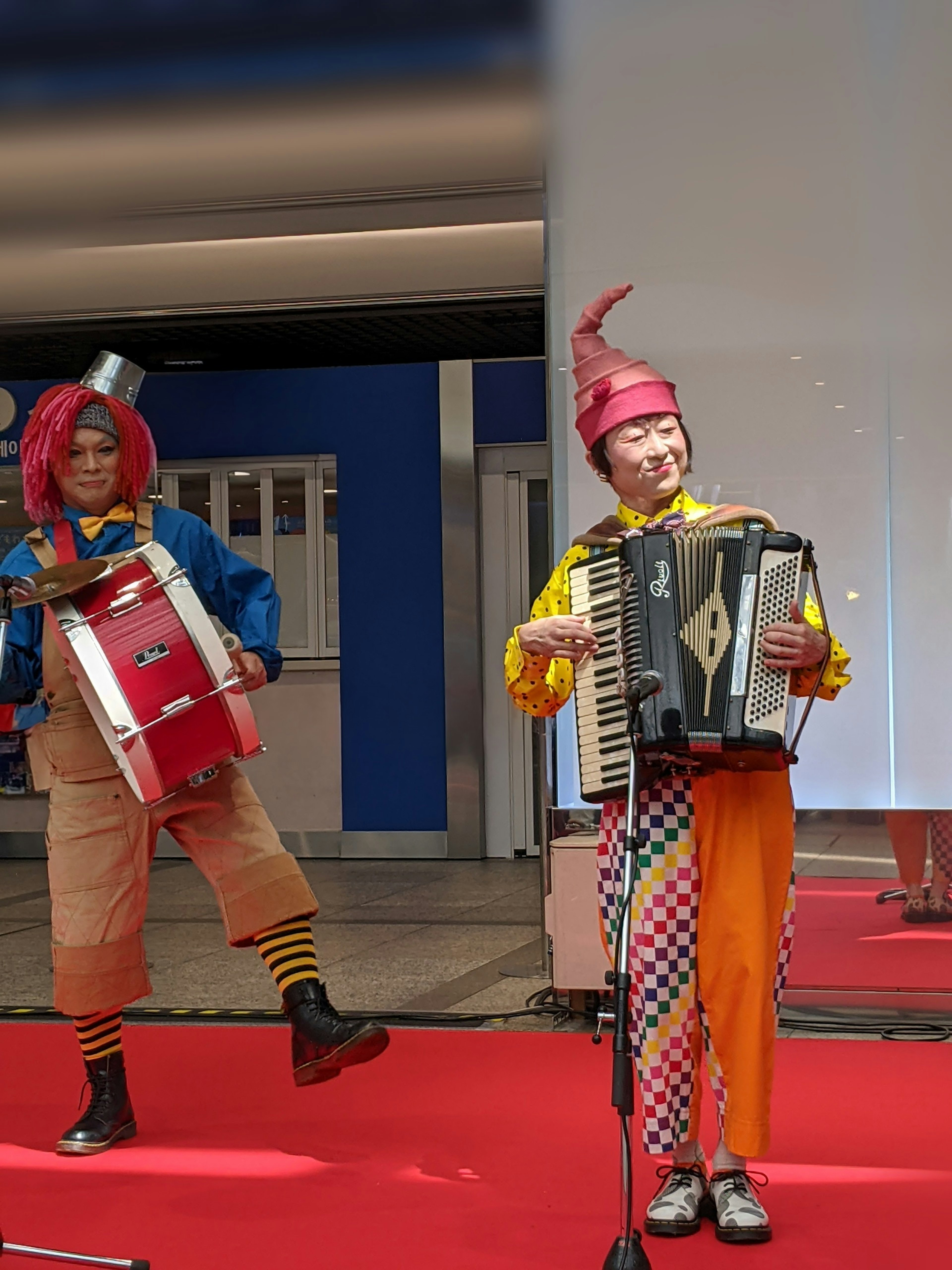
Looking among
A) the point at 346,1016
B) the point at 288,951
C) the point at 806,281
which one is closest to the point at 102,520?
the point at 288,951

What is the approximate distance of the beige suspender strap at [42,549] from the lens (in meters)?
2.98

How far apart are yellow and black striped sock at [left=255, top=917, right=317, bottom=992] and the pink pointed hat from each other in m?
1.18

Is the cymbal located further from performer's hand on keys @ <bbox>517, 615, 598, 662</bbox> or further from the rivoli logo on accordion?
the rivoli logo on accordion

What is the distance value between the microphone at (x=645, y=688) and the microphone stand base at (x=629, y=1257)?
0.78m

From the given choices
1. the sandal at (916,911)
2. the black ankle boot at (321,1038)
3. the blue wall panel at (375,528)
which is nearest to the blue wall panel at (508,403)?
the blue wall panel at (375,528)

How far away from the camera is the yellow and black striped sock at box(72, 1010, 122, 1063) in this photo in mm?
2938

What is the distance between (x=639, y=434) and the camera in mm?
2441

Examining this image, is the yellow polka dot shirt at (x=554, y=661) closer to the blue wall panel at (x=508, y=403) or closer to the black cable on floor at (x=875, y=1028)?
the black cable on floor at (x=875, y=1028)

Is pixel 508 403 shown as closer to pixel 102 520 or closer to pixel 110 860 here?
pixel 102 520

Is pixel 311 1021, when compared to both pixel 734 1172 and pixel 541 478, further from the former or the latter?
pixel 541 478

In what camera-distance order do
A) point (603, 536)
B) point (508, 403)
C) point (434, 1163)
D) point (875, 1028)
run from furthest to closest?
point (508, 403), point (875, 1028), point (434, 1163), point (603, 536)

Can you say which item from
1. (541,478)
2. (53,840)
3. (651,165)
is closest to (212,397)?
(541,478)

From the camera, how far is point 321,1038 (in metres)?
2.82

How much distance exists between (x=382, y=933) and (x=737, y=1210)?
10.7 feet
